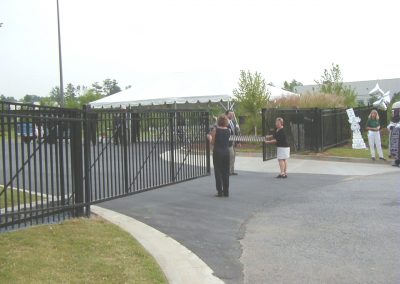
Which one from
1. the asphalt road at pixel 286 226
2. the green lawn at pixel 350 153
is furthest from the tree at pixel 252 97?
the asphalt road at pixel 286 226

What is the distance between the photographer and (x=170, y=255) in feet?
20.0

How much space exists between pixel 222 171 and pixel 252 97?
43.3 ft

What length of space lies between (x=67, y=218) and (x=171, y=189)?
3.94 m

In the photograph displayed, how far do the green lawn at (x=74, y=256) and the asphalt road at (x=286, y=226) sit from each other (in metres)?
0.83

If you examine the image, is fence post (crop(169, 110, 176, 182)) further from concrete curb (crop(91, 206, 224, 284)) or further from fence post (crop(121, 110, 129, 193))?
concrete curb (crop(91, 206, 224, 284))

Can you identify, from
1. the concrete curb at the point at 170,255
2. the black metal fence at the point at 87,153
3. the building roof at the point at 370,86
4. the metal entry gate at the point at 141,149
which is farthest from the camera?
the building roof at the point at 370,86

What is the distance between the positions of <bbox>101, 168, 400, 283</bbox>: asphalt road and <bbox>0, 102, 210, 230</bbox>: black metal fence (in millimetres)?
650

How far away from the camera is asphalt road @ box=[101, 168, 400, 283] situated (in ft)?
18.4

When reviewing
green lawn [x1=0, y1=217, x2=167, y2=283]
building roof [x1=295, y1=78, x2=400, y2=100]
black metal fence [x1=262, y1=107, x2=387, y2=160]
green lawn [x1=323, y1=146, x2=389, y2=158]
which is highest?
building roof [x1=295, y1=78, x2=400, y2=100]

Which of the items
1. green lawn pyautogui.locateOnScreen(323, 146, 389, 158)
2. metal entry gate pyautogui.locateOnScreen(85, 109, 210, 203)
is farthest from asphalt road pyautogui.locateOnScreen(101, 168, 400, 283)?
green lawn pyautogui.locateOnScreen(323, 146, 389, 158)

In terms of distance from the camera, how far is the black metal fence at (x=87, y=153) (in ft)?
22.0

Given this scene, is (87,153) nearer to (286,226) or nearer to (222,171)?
(286,226)

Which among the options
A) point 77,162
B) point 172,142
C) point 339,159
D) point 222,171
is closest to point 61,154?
point 77,162

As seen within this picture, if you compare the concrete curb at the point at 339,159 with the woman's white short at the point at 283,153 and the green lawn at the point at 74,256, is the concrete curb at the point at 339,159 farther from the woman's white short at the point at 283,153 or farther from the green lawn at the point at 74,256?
the green lawn at the point at 74,256
